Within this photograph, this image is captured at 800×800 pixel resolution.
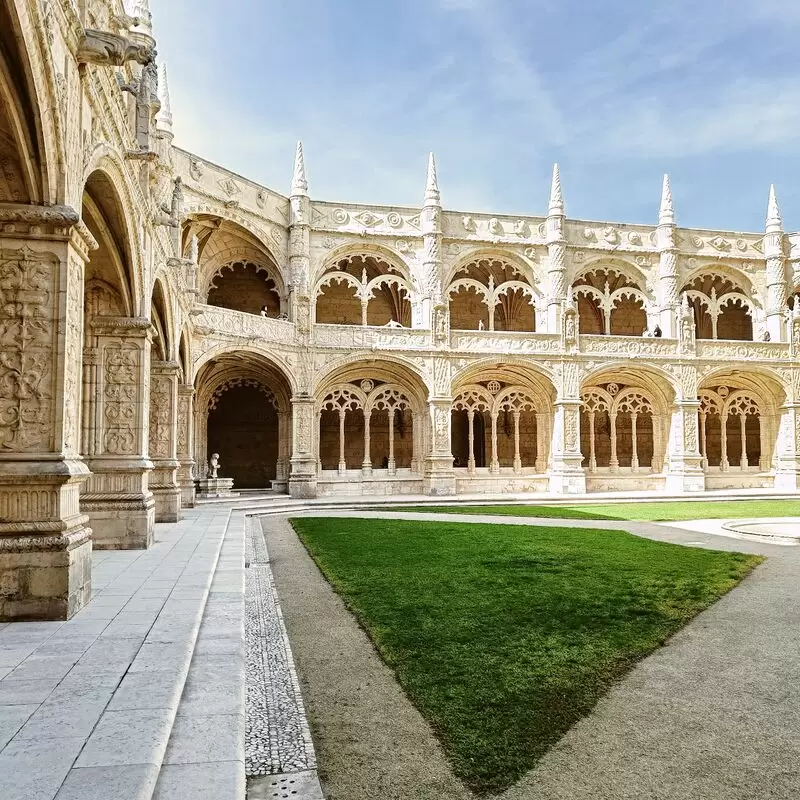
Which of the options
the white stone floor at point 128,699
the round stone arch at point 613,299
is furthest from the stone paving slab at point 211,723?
the round stone arch at point 613,299

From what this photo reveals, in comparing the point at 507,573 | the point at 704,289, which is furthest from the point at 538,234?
the point at 507,573

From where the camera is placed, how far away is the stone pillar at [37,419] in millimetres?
4957

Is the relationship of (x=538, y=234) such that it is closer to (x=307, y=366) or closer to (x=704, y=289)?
(x=704, y=289)

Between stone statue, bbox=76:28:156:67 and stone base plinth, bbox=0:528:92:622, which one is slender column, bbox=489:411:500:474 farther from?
stone base plinth, bbox=0:528:92:622

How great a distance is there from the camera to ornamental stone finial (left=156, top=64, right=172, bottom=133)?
16.6 m

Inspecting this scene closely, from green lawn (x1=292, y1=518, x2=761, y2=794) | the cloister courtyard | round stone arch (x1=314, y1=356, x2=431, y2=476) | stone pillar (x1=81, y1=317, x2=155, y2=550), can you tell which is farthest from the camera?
round stone arch (x1=314, y1=356, x2=431, y2=476)

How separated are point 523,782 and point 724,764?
97cm

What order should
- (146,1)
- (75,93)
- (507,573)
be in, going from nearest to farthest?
(75,93) < (507,573) < (146,1)

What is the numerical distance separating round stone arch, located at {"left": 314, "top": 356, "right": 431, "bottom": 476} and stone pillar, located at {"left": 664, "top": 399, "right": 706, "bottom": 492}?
30.5 ft

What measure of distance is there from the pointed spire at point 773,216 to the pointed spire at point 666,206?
13.6ft

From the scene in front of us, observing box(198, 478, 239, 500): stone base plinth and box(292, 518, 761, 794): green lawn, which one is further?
box(198, 478, 239, 500): stone base plinth

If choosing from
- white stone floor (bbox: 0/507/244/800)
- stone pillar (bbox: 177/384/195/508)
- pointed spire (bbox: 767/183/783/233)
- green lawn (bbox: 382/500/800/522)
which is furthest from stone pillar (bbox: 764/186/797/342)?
white stone floor (bbox: 0/507/244/800)

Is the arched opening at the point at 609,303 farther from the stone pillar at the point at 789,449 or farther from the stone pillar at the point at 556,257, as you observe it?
the stone pillar at the point at 789,449

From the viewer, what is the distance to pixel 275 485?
67.5 feet
